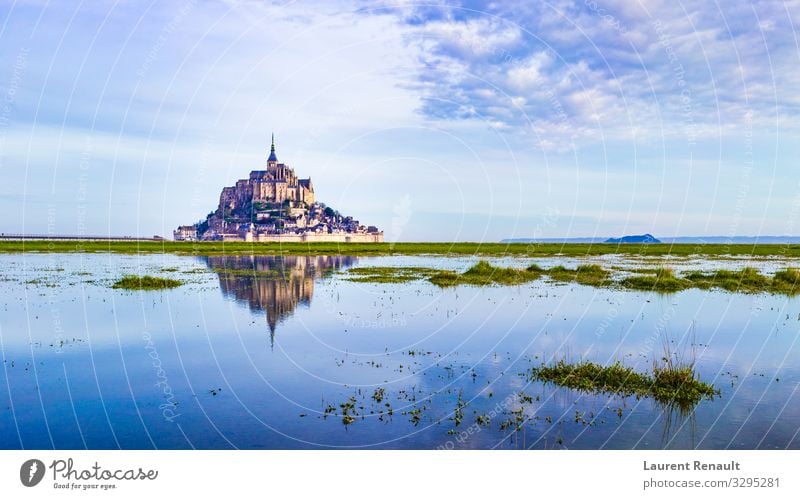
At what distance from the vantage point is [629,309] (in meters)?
29.4

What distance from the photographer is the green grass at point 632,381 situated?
1427 cm

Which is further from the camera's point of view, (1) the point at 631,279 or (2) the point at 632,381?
(1) the point at 631,279

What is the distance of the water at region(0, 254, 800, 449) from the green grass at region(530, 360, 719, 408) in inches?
20.5

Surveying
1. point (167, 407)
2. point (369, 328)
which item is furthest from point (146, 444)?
point (369, 328)

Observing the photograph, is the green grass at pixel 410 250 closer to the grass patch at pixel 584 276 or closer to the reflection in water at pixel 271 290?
the grass patch at pixel 584 276

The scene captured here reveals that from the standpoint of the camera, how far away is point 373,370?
1702 cm

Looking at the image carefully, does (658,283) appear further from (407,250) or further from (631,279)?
(407,250)

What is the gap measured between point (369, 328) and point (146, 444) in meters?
13.5

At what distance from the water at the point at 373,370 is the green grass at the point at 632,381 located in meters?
0.52

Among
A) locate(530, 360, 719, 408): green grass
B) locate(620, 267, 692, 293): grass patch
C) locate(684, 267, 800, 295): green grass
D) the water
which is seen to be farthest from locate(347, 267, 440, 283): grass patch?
locate(530, 360, 719, 408): green grass

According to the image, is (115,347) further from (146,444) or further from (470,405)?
(470,405)

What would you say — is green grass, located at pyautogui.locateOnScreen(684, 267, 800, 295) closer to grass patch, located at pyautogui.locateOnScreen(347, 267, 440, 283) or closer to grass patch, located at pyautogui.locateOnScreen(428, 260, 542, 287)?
grass patch, located at pyautogui.locateOnScreen(428, 260, 542, 287)

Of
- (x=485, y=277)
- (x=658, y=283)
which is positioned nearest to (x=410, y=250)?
(x=485, y=277)

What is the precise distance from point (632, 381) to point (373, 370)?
7.49m
